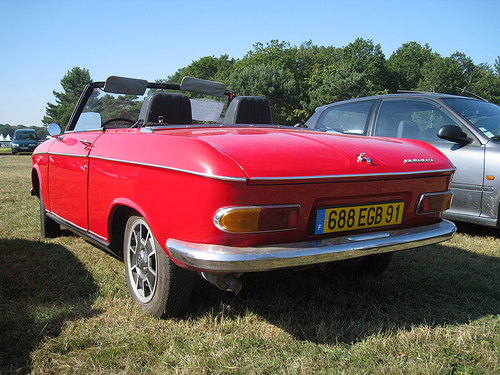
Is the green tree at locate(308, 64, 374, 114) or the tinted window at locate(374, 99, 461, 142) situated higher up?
the green tree at locate(308, 64, 374, 114)

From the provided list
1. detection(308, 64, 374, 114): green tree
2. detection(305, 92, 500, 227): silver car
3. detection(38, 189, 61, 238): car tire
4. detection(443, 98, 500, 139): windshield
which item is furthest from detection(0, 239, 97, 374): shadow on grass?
detection(308, 64, 374, 114): green tree

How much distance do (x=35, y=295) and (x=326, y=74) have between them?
53.4 m

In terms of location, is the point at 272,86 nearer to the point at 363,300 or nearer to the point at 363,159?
the point at 363,300

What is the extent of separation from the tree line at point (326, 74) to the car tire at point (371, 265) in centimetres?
4077

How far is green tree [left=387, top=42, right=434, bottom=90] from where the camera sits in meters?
65.4

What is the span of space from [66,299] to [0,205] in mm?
4161

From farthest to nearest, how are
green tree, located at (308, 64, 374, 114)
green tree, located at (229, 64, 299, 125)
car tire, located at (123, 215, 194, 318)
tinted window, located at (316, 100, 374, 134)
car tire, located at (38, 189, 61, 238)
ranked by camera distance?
green tree, located at (308, 64, 374, 114)
green tree, located at (229, 64, 299, 125)
tinted window, located at (316, 100, 374, 134)
car tire, located at (38, 189, 61, 238)
car tire, located at (123, 215, 194, 318)

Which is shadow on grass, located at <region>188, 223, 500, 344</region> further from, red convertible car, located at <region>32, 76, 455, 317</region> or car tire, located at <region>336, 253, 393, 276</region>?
red convertible car, located at <region>32, 76, 455, 317</region>

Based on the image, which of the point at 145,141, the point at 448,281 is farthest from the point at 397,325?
the point at 145,141

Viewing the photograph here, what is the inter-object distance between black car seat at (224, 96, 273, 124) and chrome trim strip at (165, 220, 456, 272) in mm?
1633

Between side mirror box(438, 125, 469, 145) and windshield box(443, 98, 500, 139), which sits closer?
side mirror box(438, 125, 469, 145)

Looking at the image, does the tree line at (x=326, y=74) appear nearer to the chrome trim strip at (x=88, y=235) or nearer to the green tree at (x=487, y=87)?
the green tree at (x=487, y=87)

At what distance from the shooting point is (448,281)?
3.07 metres

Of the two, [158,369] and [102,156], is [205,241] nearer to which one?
[158,369]
